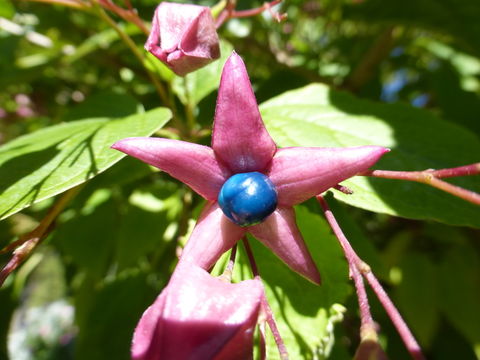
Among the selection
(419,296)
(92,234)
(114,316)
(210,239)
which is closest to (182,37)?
(210,239)

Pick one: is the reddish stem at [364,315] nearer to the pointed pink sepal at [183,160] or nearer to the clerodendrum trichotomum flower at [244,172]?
the clerodendrum trichotomum flower at [244,172]

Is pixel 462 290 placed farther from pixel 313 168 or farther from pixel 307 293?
pixel 313 168

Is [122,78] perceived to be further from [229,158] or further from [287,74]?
[229,158]

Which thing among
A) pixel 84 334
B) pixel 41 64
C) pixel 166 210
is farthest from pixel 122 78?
pixel 84 334

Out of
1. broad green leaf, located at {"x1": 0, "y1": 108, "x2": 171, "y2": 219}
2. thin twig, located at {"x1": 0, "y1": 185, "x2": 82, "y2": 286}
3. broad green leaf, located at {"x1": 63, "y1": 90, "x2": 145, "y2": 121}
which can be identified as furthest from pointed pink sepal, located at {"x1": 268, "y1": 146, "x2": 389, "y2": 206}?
broad green leaf, located at {"x1": 63, "y1": 90, "x2": 145, "y2": 121}

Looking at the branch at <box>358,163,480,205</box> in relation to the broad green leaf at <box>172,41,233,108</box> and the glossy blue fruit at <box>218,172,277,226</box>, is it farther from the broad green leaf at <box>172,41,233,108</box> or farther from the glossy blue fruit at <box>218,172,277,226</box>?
the broad green leaf at <box>172,41,233,108</box>

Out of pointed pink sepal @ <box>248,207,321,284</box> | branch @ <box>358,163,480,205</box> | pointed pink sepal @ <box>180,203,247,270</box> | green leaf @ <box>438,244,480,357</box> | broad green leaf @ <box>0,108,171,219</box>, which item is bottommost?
green leaf @ <box>438,244,480,357</box>
